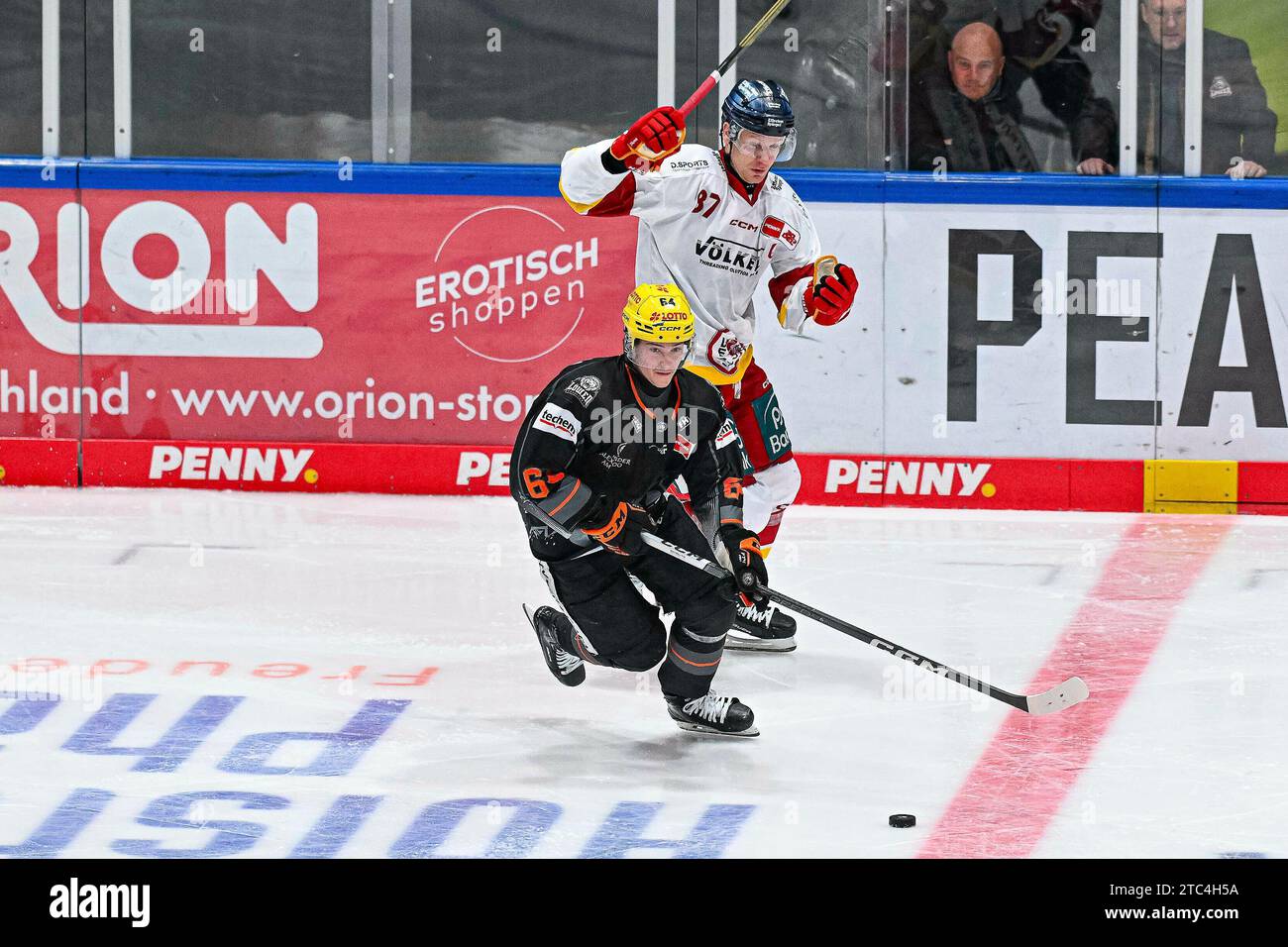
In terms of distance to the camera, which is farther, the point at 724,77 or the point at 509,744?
the point at 724,77

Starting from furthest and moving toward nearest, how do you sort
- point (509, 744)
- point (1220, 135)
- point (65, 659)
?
1. point (1220, 135)
2. point (65, 659)
3. point (509, 744)

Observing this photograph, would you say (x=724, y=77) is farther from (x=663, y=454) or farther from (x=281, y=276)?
(x=663, y=454)

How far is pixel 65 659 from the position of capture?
6312 mm

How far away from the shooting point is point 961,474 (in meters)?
9.05

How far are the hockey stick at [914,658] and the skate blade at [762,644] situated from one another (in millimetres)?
1075

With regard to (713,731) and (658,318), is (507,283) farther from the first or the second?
(713,731)

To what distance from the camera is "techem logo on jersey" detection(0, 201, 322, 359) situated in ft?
30.1

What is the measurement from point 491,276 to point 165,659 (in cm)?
326

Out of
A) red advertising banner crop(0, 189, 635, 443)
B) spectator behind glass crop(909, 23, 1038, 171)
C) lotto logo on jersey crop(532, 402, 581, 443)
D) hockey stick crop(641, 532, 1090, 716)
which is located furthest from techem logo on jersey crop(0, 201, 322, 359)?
hockey stick crop(641, 532, 1090, 716)

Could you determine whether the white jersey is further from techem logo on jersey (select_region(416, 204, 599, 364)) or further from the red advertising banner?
the red advertising banner
